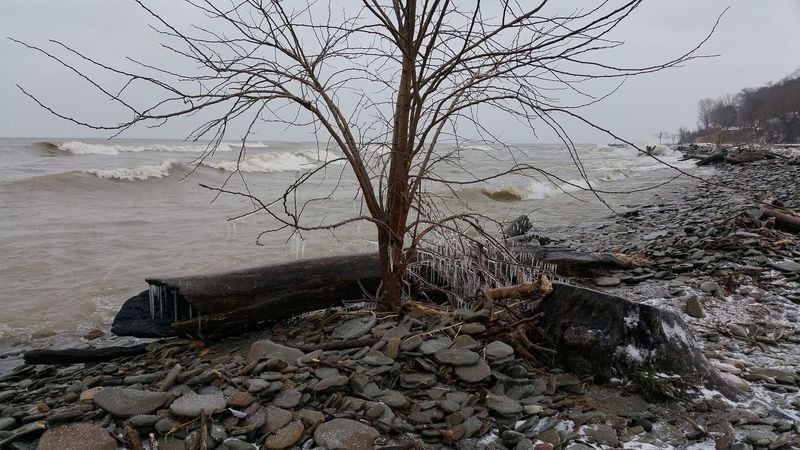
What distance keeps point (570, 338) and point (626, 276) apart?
2.64 metres

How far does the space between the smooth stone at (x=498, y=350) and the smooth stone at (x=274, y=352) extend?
1175mm

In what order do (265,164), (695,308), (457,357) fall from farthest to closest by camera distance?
(265,164)
(695,308)
(457,357)

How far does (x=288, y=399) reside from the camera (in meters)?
2.60

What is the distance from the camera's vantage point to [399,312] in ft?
12.2

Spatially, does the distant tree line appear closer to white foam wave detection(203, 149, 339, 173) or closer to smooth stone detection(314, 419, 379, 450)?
white foam wave detection(203, 149, 339, 173)

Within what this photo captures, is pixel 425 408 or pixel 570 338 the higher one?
pixel 570 338

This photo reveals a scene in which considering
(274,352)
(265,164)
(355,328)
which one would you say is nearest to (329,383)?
(274,352)

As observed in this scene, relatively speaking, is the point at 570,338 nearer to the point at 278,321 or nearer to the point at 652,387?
the point at 652,387

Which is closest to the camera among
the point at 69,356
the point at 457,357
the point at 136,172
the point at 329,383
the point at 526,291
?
the point at 329,383

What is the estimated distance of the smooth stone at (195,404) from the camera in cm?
241

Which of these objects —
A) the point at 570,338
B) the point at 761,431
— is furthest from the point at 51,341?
the point at 761,431

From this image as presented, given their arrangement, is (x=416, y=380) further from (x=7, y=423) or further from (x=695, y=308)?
(x=695, y=308)

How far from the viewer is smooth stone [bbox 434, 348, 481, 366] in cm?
285

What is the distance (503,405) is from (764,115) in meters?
71.7
